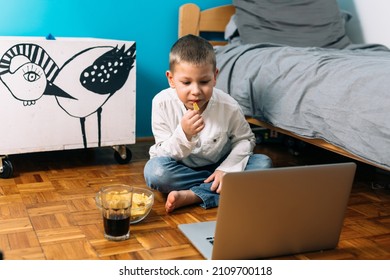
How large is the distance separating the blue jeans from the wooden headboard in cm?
86

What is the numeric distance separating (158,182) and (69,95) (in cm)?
48

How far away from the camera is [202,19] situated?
2232 millimetres

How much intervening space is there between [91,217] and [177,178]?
0.87ft

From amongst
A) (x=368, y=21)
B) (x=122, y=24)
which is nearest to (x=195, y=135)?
(x=122, y=24)

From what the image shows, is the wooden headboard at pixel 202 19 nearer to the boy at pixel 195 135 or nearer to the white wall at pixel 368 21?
the white wall at pixel 368 21

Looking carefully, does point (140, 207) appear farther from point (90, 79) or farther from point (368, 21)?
point (368, 21)

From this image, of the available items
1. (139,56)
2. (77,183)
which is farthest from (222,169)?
(139,56)

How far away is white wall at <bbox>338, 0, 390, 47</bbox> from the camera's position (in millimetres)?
2156

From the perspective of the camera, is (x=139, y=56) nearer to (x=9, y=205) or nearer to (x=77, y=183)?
(x=77, y=183)

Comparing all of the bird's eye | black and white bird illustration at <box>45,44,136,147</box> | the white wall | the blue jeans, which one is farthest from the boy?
the white wall

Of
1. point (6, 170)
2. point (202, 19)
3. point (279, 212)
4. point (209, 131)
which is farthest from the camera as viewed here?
point (202, 19)

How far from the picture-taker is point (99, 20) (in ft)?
6.77

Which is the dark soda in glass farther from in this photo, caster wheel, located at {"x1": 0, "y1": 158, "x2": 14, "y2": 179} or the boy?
caster wheel, located at {"x1": 0, "y1": 158, "x2": 14, "y2": 179}

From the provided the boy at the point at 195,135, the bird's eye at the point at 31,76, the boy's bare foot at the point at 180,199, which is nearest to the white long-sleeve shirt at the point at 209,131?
the boy at the point at 195,135
